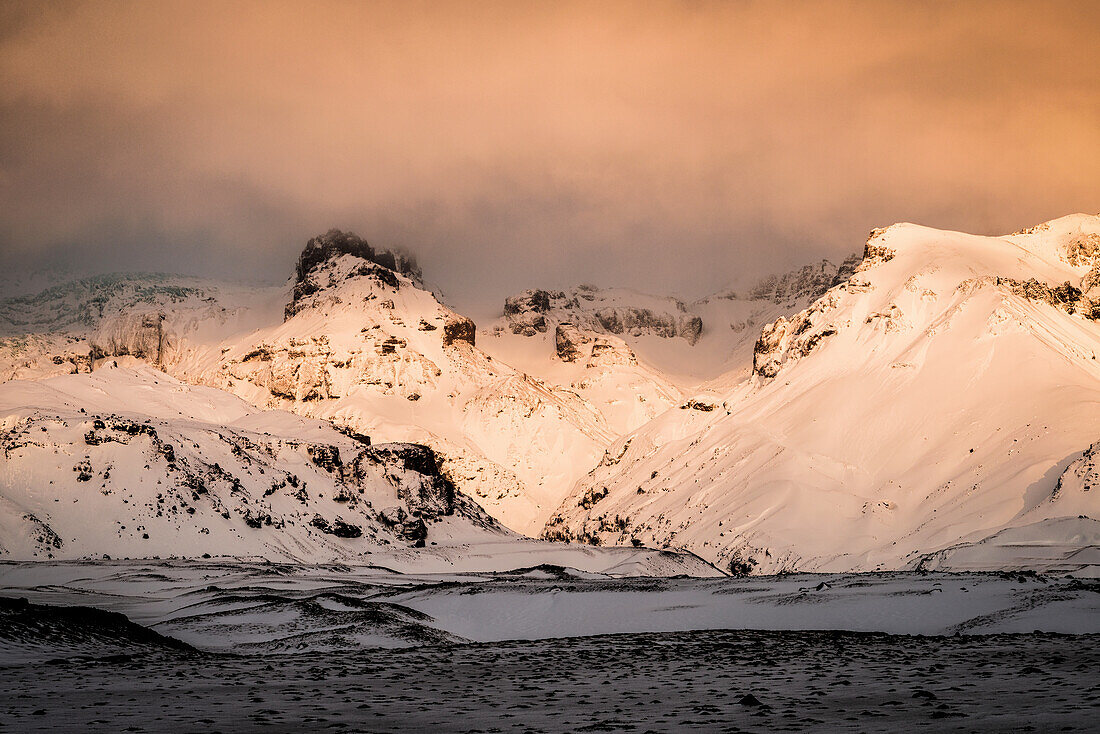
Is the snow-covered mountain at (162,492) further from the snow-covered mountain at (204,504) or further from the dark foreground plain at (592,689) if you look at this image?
the dark foreground plain at (592,689)

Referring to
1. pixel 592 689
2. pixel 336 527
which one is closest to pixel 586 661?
pixel 592 689

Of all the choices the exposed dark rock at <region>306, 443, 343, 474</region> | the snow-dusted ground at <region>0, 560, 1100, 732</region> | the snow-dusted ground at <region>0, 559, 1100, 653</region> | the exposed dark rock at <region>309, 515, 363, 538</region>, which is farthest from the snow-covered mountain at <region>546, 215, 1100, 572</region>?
the snow-dusted ground at <region>0, 560, 1100, 732</region>

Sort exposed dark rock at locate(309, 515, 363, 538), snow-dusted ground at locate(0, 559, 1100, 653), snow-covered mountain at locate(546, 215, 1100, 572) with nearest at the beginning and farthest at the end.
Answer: snow-dusted ground at locate(0, 559, 1100, 653)
snow-covered mountain at locate(546, 215, 1100, 572)
exposed dark rock at locate(309, 515, 363, 538)

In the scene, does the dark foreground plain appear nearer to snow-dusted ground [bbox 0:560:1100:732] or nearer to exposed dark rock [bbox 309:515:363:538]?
snow-dusted ground [bbox 0:560:1100:732]

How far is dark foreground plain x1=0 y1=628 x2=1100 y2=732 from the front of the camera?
69.2 ft

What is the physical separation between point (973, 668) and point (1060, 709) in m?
10.0

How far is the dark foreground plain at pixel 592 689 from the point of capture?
2109 centimetres

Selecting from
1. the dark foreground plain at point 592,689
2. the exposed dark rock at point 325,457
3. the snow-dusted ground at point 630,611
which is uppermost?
the exposed dark rock at point 325,457

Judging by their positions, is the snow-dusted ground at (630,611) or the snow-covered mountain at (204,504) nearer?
the snow-dusted ground at (630,611)

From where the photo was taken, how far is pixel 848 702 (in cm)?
2367

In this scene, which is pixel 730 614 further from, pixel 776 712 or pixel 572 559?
pixel 572 559

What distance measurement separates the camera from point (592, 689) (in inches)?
1112

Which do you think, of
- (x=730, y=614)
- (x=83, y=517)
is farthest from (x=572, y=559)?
(x=730, y=614)

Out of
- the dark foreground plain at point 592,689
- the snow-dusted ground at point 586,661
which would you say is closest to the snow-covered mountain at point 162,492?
the snow-dusted ground at point 586,661
